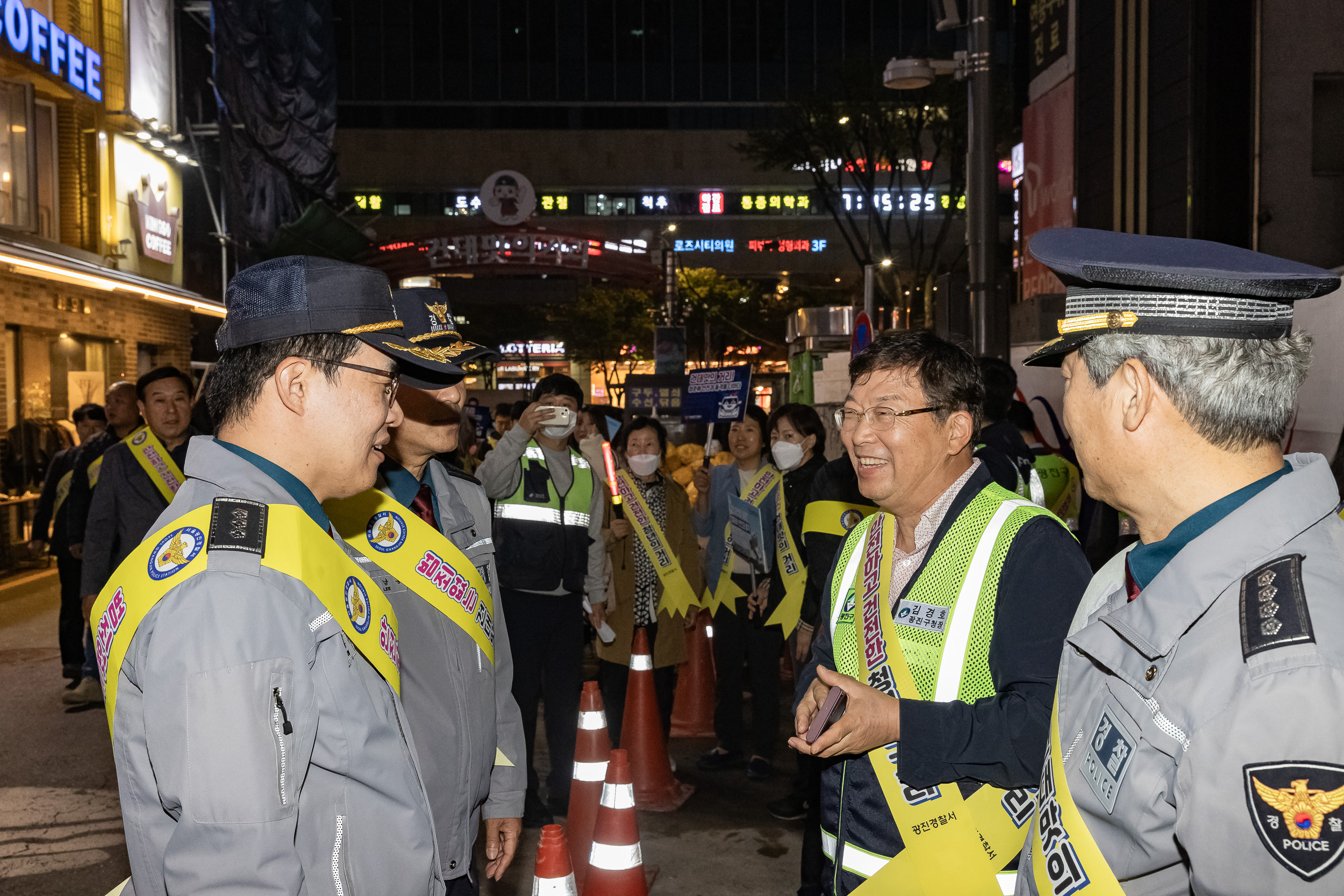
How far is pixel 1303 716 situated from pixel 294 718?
57.2 inches

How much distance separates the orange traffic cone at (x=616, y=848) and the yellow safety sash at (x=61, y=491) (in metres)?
6.48

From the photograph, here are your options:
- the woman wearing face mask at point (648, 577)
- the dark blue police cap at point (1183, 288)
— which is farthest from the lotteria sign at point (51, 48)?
the dark blue police cap at point (1183, 288)

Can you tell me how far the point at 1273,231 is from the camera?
32.2ft

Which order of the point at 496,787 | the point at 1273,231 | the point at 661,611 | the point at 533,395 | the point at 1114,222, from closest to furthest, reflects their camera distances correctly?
the point at 496,787 → the point at 533,395 → the point at 661,611 → the point at 1273,231 → the point at 1114,222

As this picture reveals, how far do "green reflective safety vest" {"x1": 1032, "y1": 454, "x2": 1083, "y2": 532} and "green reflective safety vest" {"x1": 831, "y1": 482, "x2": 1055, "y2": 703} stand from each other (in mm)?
4437

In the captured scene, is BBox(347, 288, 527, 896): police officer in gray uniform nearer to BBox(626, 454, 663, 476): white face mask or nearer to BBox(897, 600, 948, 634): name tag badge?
BBox(897, 600, 948, 634): name tag badge

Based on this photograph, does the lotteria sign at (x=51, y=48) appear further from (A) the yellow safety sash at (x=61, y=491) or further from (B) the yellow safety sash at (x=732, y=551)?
(B) the yellow safety sash at (x=732, y=551)

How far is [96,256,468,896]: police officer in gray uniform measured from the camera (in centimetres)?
153

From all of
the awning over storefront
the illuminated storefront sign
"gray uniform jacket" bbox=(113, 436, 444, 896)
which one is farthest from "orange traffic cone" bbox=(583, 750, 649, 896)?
the illuminated storefront sign

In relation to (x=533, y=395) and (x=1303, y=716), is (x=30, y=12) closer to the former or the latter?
(x=533, y=395)

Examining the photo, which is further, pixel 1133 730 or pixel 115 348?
pixel 115 348

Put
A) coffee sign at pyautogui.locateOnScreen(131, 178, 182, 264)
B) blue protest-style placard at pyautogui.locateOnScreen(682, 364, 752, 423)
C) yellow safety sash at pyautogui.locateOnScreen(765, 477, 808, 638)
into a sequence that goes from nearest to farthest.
Answer: yellow safety sash at pyautogui.locateOnScreen(765, 477, 808, 638), blue protest-style placard at pyautogui.locateOnScreen(682, 364, 752, 423), coffee sign at pyautogui.locateOnScreen(131, 178, 182, 264)

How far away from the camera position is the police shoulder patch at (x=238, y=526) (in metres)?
1.63

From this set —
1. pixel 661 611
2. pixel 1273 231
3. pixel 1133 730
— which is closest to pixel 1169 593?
pixel 1133 730
